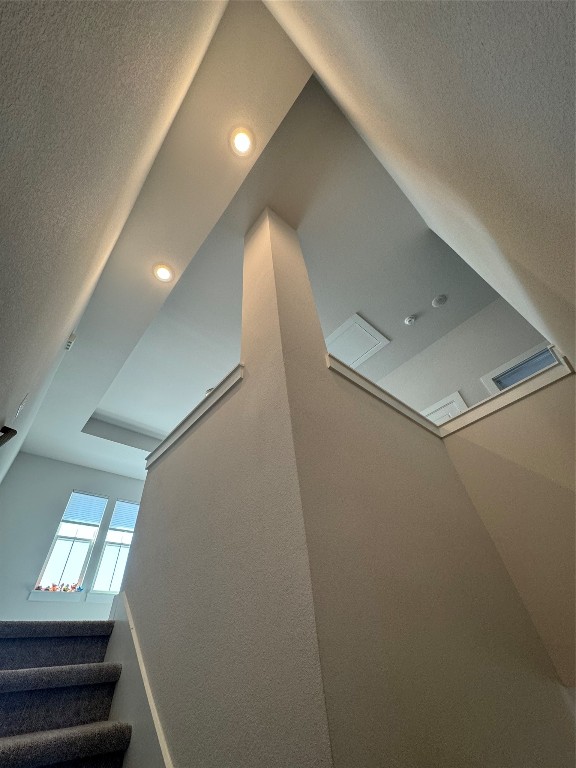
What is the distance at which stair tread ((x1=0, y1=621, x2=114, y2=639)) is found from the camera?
1584 mm

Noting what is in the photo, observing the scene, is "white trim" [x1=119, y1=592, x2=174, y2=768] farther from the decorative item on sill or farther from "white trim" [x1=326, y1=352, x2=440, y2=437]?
the decorative item on sill

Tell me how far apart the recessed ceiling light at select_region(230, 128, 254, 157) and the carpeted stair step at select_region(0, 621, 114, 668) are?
9.99 feet

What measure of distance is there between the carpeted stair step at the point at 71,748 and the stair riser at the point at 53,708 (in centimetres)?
15

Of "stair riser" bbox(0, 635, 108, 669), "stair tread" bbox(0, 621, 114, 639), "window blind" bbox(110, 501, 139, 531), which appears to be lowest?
"stair riser" bbox(0, 635, 108, 669)

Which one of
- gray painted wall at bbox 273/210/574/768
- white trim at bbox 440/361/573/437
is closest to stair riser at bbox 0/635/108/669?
gray painted wall at bbox 273/210/574/768

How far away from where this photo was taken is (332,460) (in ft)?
4.03

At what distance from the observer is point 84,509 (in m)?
5.46

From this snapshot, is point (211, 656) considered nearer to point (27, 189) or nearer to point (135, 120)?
point (27, 189)

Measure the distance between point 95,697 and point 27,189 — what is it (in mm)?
2018

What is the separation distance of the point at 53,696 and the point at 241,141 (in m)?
3.15

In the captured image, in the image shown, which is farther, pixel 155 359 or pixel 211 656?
pixel 155 359

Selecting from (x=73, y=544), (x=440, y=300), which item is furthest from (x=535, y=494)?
(x=73, y=544)

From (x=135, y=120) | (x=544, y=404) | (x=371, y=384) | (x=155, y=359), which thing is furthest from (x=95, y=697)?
(x=155, y=359)

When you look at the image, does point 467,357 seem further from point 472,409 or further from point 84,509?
point 84,509
